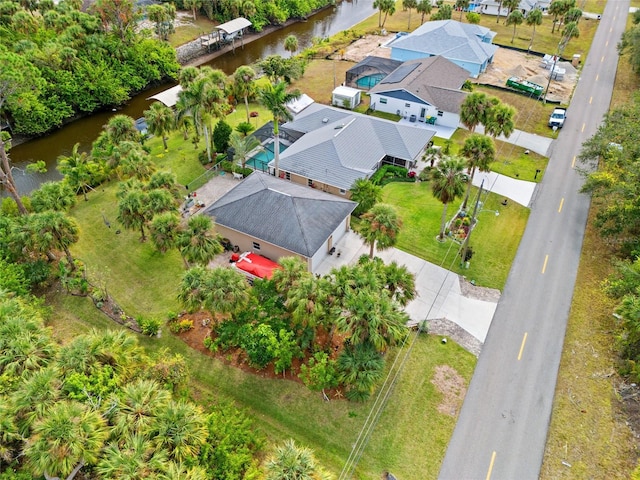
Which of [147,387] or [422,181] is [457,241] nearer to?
[422,181]

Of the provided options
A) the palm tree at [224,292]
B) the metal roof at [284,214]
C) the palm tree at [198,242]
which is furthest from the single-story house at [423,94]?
the palm tree at [224,292]

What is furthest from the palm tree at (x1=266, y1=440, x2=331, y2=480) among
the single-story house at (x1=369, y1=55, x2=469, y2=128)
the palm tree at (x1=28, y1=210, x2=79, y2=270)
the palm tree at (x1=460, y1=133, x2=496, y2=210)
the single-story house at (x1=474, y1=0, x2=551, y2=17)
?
the single-story house at (x1=474, y1=0, x2=551, y2=17)

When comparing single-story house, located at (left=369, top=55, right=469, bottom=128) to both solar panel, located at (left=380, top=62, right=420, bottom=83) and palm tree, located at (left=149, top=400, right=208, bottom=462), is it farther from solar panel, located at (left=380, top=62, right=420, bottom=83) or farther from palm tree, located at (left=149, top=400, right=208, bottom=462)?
palm tree, located at (left=149, top=400, right=208, bottom=462)

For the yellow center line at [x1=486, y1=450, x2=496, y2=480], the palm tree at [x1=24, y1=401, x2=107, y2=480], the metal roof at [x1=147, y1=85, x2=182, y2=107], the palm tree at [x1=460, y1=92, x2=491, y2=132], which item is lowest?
the yellow center line at [x1=486, y1=450, x2=496, y2=480]

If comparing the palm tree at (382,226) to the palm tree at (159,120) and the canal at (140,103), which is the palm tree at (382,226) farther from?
the canal at (140,103)

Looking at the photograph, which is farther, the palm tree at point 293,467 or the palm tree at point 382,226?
the palm tree at point 382,226

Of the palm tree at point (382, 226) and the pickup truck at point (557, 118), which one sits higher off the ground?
the palm tree at point (382, 226)

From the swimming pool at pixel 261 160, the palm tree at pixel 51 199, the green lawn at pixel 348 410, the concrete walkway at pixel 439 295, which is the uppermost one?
the palm tree at pixel 51 199

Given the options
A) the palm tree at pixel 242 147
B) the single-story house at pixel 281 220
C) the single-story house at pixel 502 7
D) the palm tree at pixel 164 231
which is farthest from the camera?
the single-story house at pixel 502 7
